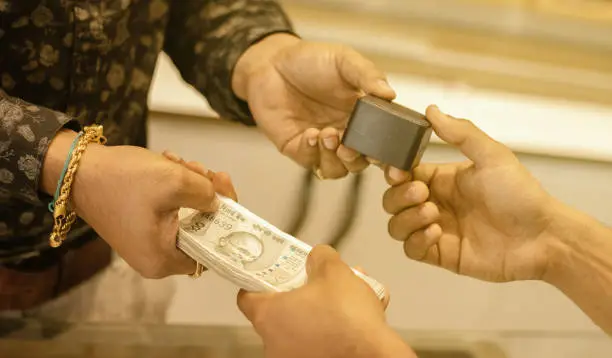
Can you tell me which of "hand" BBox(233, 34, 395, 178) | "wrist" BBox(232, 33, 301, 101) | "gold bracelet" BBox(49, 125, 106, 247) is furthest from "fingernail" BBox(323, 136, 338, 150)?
"gold bracelet" BBox(49, 125, 106, 247)

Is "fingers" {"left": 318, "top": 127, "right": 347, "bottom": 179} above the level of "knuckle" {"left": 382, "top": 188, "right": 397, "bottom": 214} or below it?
above

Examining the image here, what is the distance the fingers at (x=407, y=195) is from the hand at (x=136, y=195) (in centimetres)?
21

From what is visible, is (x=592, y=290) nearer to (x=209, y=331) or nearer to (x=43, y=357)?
(x=209, y=331)

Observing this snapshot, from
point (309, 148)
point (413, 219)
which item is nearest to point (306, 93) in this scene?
point (309, 148)

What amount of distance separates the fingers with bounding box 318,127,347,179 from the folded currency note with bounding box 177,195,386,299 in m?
0.13

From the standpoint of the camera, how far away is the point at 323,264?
41 centimetres

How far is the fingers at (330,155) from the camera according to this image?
56 cm

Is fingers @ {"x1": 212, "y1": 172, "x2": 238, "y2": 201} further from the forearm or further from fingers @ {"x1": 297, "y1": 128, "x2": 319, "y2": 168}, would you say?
the forearm

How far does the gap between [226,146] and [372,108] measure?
1.28 ft

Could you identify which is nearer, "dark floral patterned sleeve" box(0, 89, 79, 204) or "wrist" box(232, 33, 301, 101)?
"dark floral patterned sleeve" box(0, 89, 79, 204)

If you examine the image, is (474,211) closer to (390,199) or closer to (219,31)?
(390,199)

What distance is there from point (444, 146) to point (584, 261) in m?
0.30

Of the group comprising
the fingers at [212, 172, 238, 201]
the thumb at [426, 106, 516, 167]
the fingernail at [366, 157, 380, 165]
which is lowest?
the fingers at [212, 172, 238, 201]

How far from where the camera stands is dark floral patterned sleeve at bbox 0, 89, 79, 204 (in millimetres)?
410
